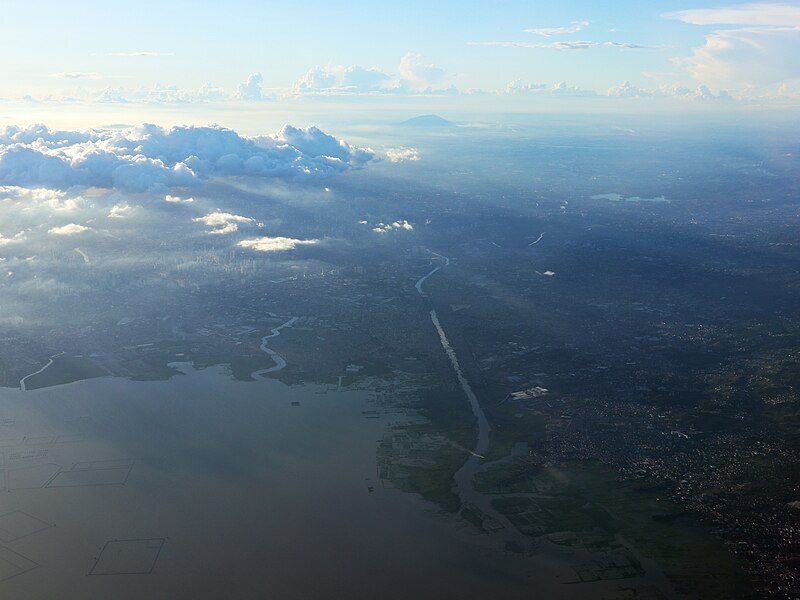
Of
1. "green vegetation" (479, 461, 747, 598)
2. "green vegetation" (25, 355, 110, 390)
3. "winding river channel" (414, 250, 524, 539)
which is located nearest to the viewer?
"green vegetation" (479, 461, 747, 598)

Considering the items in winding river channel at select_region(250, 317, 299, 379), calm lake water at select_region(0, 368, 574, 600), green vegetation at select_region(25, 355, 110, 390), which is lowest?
calm lake water at select_region(0, 368, 574, 600)

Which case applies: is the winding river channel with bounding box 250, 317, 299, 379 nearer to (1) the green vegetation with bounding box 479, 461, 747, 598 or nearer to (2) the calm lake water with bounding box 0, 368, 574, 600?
(2) the calm lake water with bounding box 0, 368, 574, 600

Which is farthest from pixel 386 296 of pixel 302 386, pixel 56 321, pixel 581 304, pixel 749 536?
pixel 749 536

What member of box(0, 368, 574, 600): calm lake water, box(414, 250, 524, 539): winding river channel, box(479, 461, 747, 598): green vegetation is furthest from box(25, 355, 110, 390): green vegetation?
box(479, 461, 747, 598): green vegetation

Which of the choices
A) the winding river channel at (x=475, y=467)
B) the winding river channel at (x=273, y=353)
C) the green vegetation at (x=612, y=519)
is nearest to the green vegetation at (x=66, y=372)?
the winding river channel at (x=273, y=353)

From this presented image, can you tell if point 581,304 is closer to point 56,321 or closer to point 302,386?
point 302,386

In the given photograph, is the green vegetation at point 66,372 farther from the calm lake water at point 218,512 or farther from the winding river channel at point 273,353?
the winding river channel at point 273,353

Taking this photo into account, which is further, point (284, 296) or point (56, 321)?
point (284, 296)

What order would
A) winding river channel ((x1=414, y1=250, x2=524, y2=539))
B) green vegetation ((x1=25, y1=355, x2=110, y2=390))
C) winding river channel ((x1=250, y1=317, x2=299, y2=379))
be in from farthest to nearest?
winding river channel ((x1=250, y1=317, x2=299, y2=379)) < green vegetation ((x1=25, y1=355, x2=110, y2=390)) < winding river channel ((x1=414, y1=250, x2=524, y2=539))

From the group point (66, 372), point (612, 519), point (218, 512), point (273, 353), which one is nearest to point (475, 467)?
point (612, 519)
